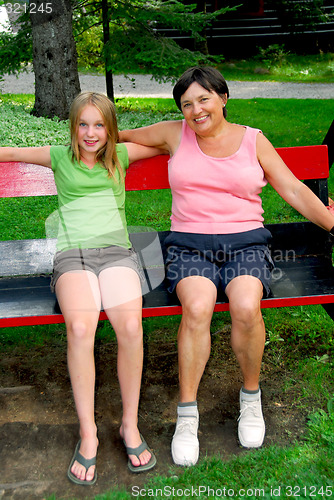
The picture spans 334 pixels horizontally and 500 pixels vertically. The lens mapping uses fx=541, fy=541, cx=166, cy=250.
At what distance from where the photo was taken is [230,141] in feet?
9.32

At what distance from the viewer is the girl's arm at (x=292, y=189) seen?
274 cm

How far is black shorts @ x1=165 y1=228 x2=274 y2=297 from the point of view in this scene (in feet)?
8.63

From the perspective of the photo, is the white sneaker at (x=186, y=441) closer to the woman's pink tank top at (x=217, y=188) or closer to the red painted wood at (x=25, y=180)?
the woman's pink tank top at (x=217, y=188)

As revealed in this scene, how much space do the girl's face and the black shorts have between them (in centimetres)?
61

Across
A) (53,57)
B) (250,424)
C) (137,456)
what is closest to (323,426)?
(250,424)

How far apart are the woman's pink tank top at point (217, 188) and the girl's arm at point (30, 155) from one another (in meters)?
0.66

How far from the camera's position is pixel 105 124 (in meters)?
2.73

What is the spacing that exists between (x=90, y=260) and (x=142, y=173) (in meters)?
0.72

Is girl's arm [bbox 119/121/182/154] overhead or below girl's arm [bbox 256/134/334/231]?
overhead

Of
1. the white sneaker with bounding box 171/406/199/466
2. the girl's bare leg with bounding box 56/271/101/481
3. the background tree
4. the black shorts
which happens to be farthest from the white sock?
the background tree

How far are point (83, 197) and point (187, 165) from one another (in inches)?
22.1

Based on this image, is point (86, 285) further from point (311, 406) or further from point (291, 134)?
point (291, 134)

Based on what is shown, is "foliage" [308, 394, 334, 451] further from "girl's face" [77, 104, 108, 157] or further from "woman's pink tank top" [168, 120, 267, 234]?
"girl's face" [77, 104, 108, 157]

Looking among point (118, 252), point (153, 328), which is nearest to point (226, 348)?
point (153, 328)
